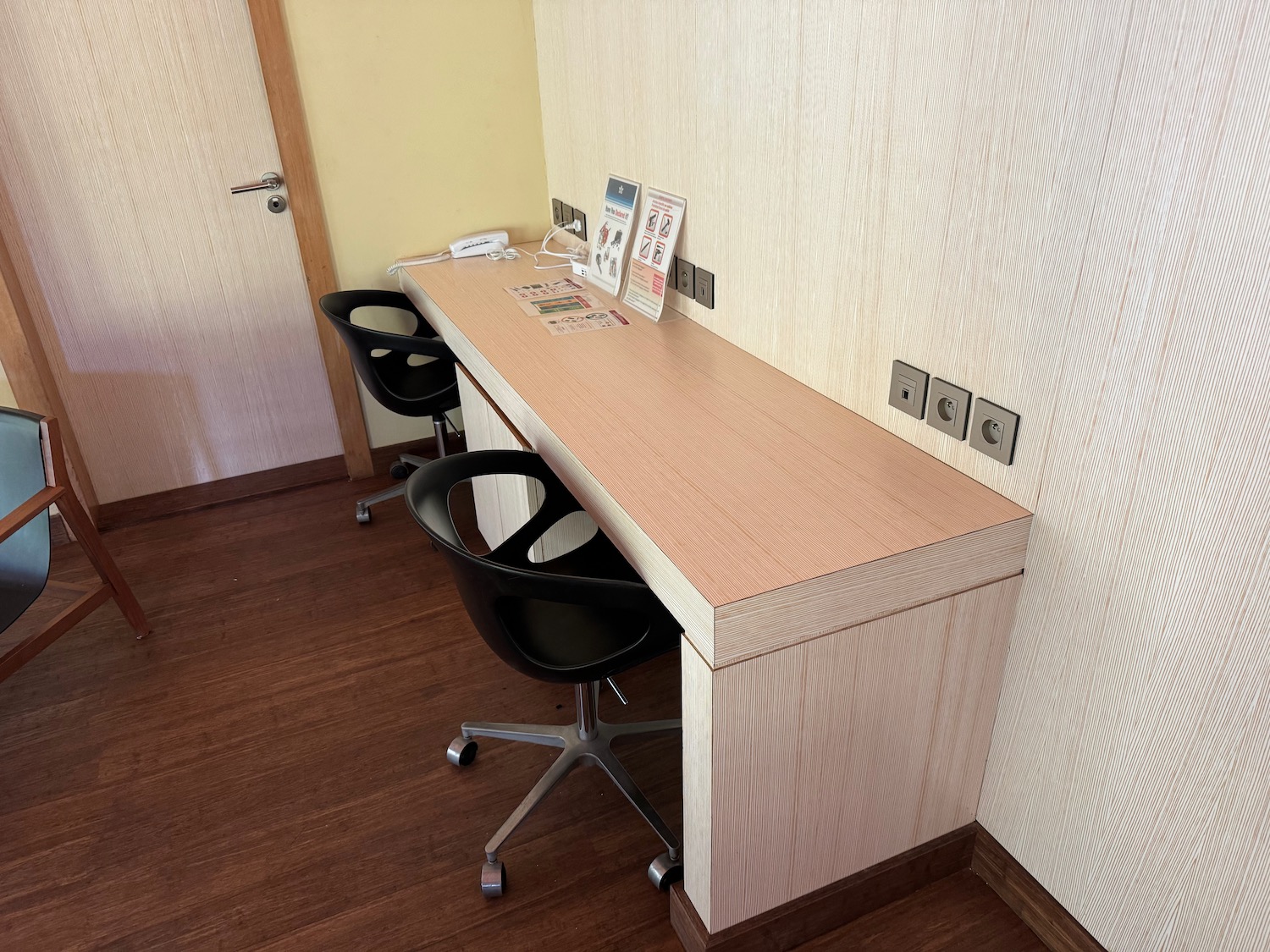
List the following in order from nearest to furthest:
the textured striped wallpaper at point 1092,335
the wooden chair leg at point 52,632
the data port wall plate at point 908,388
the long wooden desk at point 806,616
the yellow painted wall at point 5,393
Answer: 1. the textured striped wallpaper at point 1092,335
2. the long wooden desk at point 806,616
3. the data port wall plate at point 908,388
4. the wooden chair leg at point 52,632
5. the yellow painted wall at point 5,393

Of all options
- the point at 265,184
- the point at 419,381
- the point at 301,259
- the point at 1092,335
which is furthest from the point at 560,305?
the point at 1092,335

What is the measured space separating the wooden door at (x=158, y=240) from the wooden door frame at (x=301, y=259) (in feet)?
0.14

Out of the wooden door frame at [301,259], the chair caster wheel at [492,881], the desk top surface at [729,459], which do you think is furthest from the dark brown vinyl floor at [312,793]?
the desk top surface at [729,459]

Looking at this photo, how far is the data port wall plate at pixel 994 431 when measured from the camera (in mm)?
1425

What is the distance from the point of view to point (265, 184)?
2.97 metres

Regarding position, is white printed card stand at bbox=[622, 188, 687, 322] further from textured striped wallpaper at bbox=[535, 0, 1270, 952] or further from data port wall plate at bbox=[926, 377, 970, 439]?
data port wall plate at bbox=[926, 377, 970, 439]

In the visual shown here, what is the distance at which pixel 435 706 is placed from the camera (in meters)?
2.24

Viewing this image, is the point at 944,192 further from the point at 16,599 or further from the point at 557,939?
the point at 16,599

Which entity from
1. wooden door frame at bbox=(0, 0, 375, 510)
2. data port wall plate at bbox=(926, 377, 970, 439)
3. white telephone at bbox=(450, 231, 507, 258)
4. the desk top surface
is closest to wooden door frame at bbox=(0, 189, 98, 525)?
wooden door frame at bbox=(0, 0, 375, 510)

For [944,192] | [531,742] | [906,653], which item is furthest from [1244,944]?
[531,742]

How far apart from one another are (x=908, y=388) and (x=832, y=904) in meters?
0.97

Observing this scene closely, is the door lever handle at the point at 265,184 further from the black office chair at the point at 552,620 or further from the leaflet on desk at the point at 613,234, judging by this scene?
the black office chair at the point at 552,620

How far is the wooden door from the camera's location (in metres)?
2.69

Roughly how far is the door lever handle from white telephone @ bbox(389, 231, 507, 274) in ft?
1.49
